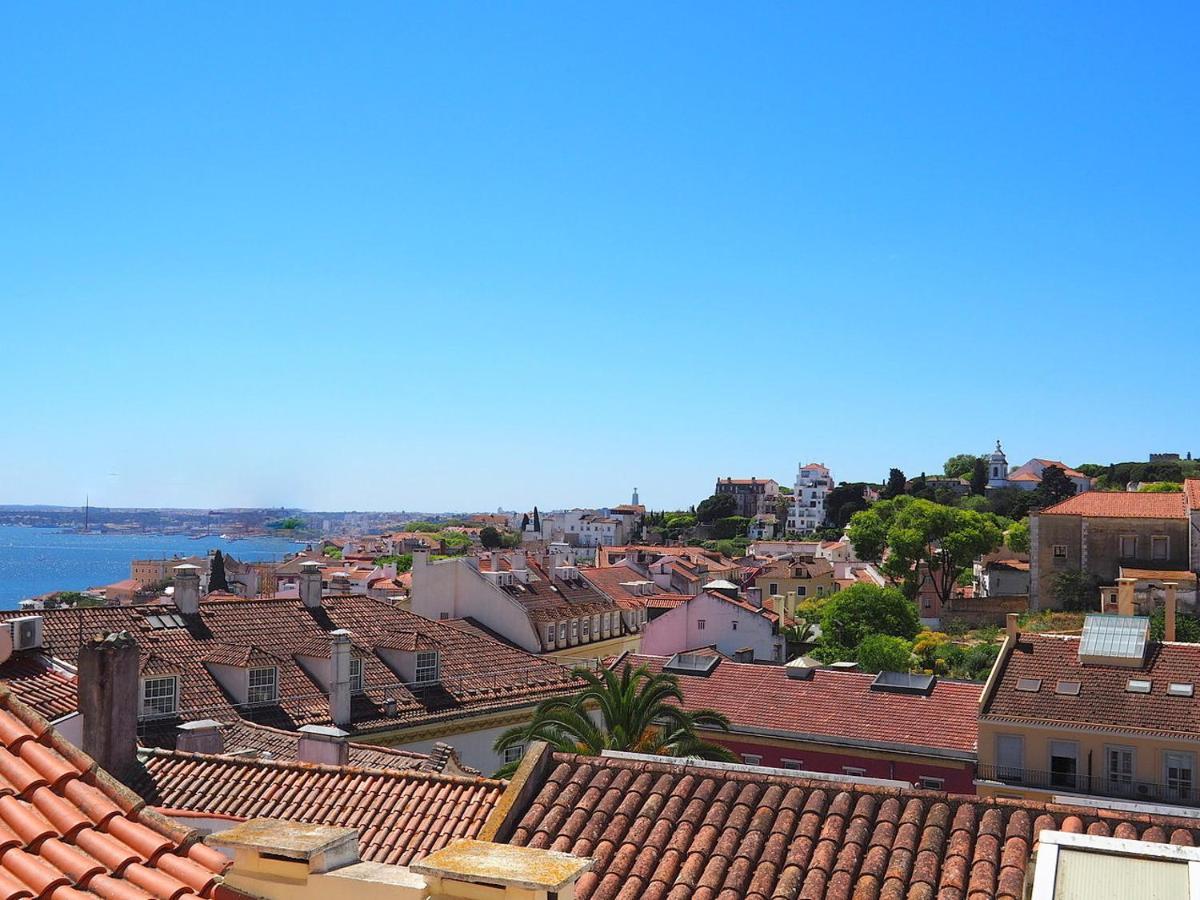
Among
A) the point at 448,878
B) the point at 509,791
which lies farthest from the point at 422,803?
the point at 448,878

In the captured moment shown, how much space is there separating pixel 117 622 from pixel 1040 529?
56.2 m

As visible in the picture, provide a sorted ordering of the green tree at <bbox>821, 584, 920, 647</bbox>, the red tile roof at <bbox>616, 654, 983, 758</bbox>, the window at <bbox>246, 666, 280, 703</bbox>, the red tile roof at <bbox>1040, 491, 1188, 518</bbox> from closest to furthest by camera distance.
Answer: the window at <bbox>246, 666, 280, 703</bbox>, the red tile roof at <bbox>616, 654, 983, 758</bbox>, the green tree at <bbox>821, 584, 920, 647</bbox>, the red tile roof at <bbox>1040, 491, 1188, 518</bbox>

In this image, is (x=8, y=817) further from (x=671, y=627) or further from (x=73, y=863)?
(x=671, y=627)

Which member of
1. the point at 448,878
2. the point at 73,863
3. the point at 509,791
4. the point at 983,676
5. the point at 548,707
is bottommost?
the point at 983,676

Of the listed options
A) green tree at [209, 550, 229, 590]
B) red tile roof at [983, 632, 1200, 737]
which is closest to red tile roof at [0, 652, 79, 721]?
red tile roof at [983, 632, 1200, 737]

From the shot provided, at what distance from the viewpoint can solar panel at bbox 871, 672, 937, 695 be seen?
34844 millimetres

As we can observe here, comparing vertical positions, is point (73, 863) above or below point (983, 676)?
above

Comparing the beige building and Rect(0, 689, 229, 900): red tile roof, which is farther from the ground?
Rect(0, 689, 229, 900): red tile roof

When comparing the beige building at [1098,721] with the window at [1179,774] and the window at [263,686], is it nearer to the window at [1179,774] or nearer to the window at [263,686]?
the window at [1179,774]

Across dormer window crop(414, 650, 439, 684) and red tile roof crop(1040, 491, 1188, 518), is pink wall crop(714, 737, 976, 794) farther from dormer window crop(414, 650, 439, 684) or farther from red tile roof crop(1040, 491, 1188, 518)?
red tile roof crop(1040, 491, 1188, 518)

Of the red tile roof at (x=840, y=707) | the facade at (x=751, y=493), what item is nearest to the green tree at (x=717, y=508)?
the facade at (x=751, y=493)

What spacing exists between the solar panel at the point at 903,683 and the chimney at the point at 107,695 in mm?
24900

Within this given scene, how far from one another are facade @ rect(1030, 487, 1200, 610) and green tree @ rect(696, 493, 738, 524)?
353 ft

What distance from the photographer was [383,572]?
102 meters
